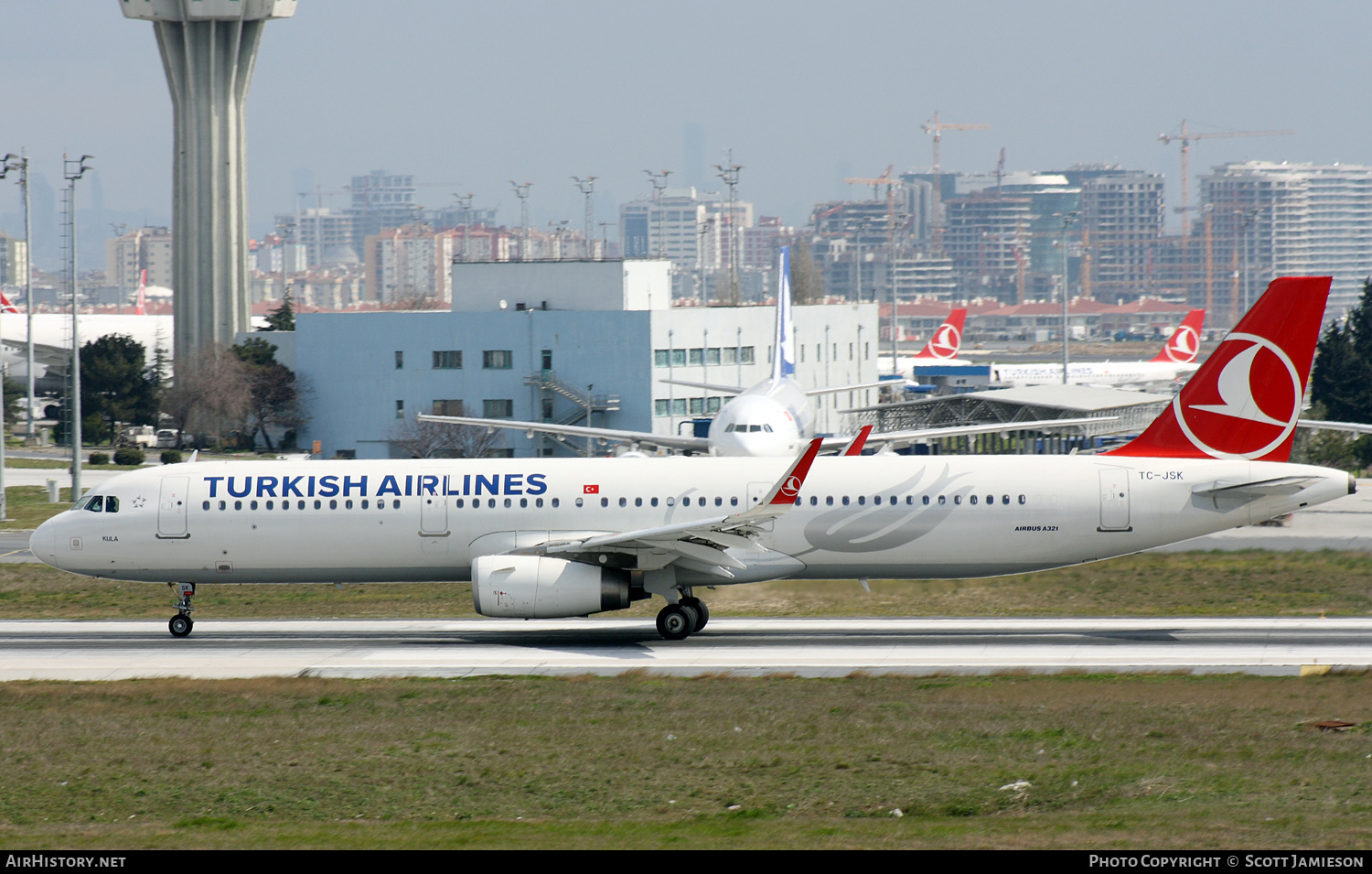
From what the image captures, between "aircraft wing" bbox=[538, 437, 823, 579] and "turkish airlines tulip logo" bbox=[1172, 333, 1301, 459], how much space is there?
931 centimetres

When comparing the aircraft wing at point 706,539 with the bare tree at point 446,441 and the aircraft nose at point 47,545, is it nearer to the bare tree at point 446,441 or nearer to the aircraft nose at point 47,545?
the aircraft nose at point 47,545

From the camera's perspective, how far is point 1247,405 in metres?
31.0

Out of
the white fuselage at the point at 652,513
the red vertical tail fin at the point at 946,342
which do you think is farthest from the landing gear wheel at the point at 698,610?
the red vertical tail fin at the point at 946,342

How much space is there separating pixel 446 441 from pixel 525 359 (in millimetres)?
8507

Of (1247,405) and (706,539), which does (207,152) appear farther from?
(1247,405)

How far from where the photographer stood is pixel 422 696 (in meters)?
24.0

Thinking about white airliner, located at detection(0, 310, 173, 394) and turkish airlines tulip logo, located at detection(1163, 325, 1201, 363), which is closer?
white airliner, located at detection(0, 310, 173, 394)

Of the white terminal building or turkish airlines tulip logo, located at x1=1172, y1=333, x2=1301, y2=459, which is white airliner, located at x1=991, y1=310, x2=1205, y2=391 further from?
turkish airlines tulip logo, located at x1=1172, y1=333, x2=1301, y2=459

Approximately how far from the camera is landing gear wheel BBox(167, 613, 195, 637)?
31.4m

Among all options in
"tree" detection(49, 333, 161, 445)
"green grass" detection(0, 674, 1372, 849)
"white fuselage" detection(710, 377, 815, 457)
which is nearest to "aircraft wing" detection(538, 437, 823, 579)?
"green grass" detection(0, 674, 1372, 849)

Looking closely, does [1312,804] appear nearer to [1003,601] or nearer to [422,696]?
[422,696]

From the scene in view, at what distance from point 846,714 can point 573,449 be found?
6416 centimetres

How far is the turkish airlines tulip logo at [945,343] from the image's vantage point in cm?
15075

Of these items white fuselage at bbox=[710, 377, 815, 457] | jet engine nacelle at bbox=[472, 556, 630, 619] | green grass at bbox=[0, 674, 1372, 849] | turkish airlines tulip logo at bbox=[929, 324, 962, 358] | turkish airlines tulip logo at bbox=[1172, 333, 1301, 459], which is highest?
turkish airlines tulip logo at bbox=[929, 324, 962, 358]
